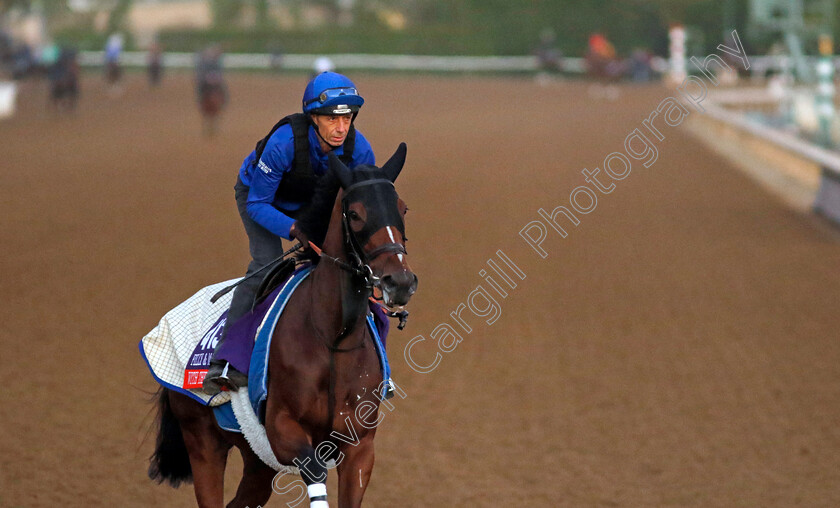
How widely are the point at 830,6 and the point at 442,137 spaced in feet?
32.5

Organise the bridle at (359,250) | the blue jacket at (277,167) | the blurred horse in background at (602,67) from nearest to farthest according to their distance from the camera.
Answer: the bridle at (359,250) < the blue jacket at (277,167) < the blurred horse in background at (602,67)

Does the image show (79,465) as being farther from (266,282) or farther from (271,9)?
(271,9)

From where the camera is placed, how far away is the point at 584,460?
21.2ft

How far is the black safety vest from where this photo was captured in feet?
14.4

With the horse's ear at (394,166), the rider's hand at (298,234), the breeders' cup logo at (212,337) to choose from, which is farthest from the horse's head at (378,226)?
the breeders' cup logo at (212,337)

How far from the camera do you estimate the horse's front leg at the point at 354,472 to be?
163 inches

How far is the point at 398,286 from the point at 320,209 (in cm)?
72

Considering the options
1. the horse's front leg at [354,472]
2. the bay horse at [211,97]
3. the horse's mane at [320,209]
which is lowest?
the horse's front leg at [354,472]

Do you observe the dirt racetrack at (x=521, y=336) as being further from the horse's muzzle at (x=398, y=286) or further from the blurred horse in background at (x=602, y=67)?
the blurred horse in background at (x=602, y=67)

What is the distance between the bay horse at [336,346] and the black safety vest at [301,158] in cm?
23

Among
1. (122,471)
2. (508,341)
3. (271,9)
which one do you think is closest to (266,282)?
(122,471)

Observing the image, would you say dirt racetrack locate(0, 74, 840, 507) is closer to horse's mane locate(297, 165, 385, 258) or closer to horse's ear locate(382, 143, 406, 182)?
horse's mane locate(297, 165, 385, 258)

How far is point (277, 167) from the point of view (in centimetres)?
442

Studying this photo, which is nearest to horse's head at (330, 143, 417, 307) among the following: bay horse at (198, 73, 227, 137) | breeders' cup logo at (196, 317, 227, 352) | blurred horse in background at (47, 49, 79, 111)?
breeders' cup logo at (196, 317, 227, 352)
